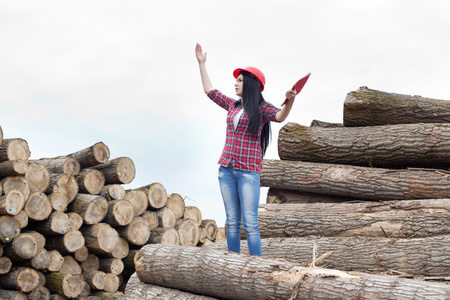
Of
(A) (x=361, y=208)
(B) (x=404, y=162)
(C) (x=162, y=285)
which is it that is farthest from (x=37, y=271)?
(B) (x=404, y=162)

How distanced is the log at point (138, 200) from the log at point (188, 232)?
0.94 metres

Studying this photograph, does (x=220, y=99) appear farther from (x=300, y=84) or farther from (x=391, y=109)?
(x=391, y=109)

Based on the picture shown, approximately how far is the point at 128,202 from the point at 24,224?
5.61ft

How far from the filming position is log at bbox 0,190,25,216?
686 centimetres

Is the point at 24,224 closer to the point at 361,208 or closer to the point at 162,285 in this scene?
the point at 162,285

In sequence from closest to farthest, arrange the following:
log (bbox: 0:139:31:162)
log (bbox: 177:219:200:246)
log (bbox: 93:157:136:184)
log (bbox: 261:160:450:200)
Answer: log (bbox: 261:160:450:200) → log (bbox: 0:139:31:162) → log (bbox: 93:157:136:184) → log (bbox: 177:219:200:246)

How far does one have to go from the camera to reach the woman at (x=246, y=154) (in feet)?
16.3

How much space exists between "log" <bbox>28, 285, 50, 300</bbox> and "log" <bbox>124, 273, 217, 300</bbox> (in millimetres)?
2393

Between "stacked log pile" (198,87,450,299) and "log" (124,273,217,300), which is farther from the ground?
"stacked log pile" (198,87,450,299)

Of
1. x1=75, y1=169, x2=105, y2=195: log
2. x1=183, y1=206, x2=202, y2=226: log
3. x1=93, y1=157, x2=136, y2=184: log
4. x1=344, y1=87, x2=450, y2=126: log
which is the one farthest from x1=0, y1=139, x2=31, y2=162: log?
x1=344, y1=87, x2=450, y2=126: log

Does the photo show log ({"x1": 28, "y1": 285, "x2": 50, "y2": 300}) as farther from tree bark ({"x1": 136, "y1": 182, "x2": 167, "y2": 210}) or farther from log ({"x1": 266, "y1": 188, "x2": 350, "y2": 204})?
log ({"x1": 266, "y1": 188, "x2": 350, "y2": 204})

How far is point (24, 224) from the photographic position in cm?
720

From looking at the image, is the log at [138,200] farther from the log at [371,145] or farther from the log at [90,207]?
the log at [371,145]

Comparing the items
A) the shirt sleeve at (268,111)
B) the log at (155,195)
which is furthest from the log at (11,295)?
the shirt sleeve at (268,111)
